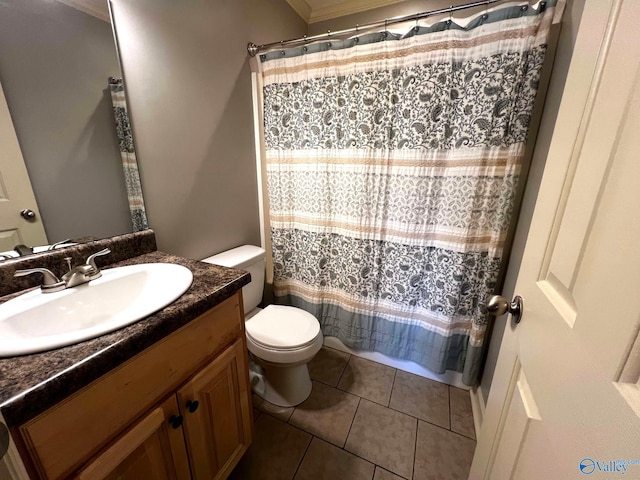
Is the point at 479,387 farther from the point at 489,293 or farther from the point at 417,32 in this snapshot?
the point at 417,32

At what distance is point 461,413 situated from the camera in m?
1.41

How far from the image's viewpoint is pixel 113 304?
32.9 inches

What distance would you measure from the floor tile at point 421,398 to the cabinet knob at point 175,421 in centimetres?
115

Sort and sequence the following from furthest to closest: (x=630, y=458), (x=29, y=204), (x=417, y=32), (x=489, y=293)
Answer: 1. (x=489, y=293)
2. (x=417, y=32)
3. (x=29, y=204)
4. (x=630, y=458)

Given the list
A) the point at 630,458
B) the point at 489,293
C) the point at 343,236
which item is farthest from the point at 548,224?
the point at 343,236

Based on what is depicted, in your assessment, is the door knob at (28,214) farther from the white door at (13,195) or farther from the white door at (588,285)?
the white door at (588,285)

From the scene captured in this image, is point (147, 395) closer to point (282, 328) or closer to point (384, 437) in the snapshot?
point (282, 328)

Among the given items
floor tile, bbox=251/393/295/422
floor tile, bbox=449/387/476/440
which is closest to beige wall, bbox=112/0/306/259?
floor tile, bbox=251/393/295/422

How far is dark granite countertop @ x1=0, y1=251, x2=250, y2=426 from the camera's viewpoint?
416 mm

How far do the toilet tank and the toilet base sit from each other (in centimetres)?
38

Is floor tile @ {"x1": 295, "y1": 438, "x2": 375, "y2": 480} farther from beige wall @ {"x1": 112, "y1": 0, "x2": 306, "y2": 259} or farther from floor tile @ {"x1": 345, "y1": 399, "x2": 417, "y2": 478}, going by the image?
beige wall @ {"x1": 112, "y1": 0, "x2": 306, "y2": 259}

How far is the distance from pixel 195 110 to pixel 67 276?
3.01 ft

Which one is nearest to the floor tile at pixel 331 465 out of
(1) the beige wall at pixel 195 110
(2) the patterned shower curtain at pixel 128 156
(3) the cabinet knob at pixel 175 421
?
(3) the cabinet knob at pixel 175 421

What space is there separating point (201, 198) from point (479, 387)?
1.87 metres
